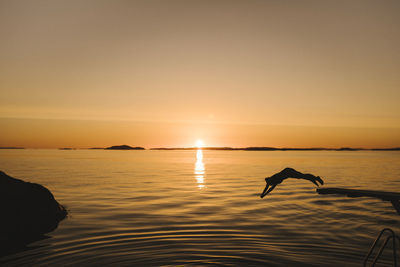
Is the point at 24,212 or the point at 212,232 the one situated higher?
the point at 24,212

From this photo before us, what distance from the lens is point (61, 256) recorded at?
36.0ft

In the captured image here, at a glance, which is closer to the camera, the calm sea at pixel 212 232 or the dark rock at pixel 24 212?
the calm sea at pixel 212 232

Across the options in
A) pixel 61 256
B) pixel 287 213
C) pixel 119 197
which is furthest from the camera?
pixel 119 197

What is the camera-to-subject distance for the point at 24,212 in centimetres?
1488

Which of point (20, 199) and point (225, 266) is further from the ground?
point (20, 199)

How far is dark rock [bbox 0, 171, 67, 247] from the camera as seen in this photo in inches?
534

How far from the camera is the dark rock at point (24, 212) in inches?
534

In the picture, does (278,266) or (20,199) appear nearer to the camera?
(278,266)

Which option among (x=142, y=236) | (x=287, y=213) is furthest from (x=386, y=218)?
(x=142, y=236)

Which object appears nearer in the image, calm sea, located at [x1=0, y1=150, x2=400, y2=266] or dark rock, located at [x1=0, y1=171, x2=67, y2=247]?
calm sea, located at [x1=0, y1=150, x2=400, y2=266]

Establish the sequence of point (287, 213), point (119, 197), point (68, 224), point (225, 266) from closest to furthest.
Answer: point (225, 266), point (68, 224), point (287, 213), point (119, 197)

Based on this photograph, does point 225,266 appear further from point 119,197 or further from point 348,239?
point 119,197

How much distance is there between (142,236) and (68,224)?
13.4ft

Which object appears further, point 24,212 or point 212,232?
point 24,212
